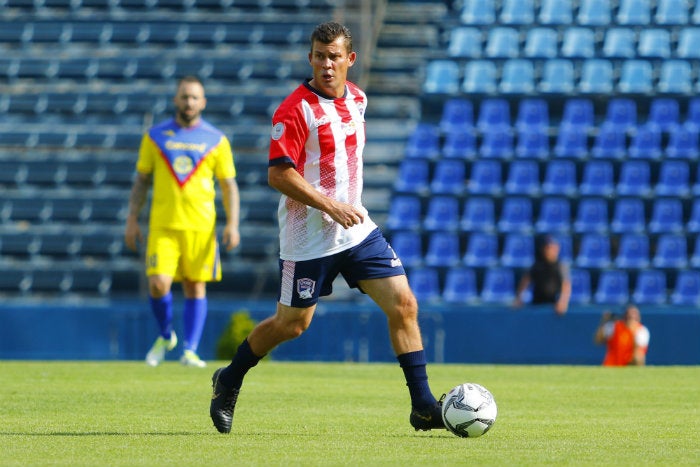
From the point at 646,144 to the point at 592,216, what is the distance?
62.2 inches

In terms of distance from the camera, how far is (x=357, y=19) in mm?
20953

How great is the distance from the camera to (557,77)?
67.2ft

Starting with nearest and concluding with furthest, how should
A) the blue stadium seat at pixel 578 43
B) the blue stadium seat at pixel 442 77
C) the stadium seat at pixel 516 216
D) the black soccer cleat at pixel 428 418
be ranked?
the black soccer cleat at pixel 428 418, the stadium seat at pixel 516 216, the blue stadium seat at pixel 442 77, the blue stadium seat at pixel 578 43

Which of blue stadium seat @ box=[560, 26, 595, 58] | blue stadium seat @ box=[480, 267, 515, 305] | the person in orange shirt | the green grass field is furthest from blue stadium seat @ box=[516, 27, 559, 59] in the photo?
the green grass field

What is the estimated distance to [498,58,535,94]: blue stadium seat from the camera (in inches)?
803

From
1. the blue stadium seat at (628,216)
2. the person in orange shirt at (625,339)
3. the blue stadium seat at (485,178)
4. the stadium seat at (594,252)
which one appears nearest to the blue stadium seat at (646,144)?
the blue stadium seat at (628,216)

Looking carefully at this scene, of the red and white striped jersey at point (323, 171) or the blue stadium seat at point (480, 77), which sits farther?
the blue stadium seat at point (480, 77)

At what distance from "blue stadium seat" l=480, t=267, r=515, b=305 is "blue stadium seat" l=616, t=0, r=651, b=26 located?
5.46 m

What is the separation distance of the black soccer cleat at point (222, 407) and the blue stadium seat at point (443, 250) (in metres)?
11.6

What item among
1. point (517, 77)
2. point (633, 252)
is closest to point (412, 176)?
point (517, 77)

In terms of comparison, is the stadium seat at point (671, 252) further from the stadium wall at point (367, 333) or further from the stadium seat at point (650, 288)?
the stadium wall at point (367, 333)

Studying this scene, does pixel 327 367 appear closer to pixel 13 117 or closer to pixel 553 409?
pixel 553 409

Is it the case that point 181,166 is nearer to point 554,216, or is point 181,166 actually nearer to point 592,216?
point 554,216

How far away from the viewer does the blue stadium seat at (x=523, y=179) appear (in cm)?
1886
